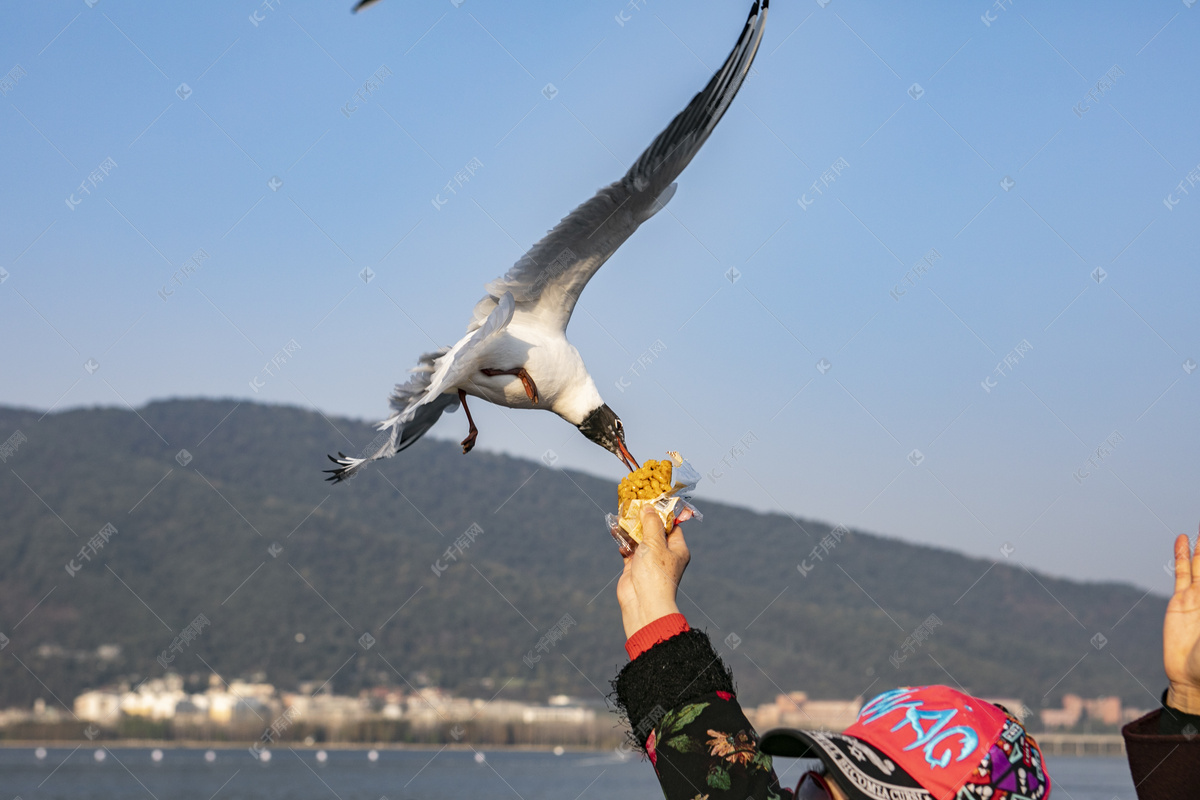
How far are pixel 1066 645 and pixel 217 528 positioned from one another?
68627 mm

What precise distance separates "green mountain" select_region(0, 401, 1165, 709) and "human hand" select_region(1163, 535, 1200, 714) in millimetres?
61759

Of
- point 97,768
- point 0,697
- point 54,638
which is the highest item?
point 54,638

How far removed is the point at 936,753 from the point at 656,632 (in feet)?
1.61

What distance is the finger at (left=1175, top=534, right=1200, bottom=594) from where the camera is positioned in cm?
159

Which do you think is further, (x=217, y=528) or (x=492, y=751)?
(x=492, y=751)

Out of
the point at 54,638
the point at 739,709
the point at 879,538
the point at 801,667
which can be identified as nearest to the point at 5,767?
the point at 54,638

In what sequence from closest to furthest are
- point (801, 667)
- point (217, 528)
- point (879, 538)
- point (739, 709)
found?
1. point (739, 709)
2. point (801, 667)
3. point (879, 538)
4. point (217, 528)

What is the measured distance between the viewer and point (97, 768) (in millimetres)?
80188

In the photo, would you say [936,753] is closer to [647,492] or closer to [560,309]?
[647,492]

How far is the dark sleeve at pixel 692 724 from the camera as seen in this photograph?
1385 mm

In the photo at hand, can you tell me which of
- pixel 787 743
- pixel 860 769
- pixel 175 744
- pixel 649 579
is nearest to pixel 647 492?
pixel 649 579

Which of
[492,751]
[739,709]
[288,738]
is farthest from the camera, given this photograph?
[492,751]

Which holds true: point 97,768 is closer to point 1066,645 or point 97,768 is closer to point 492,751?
point 492,751

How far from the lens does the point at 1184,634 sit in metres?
1.51
